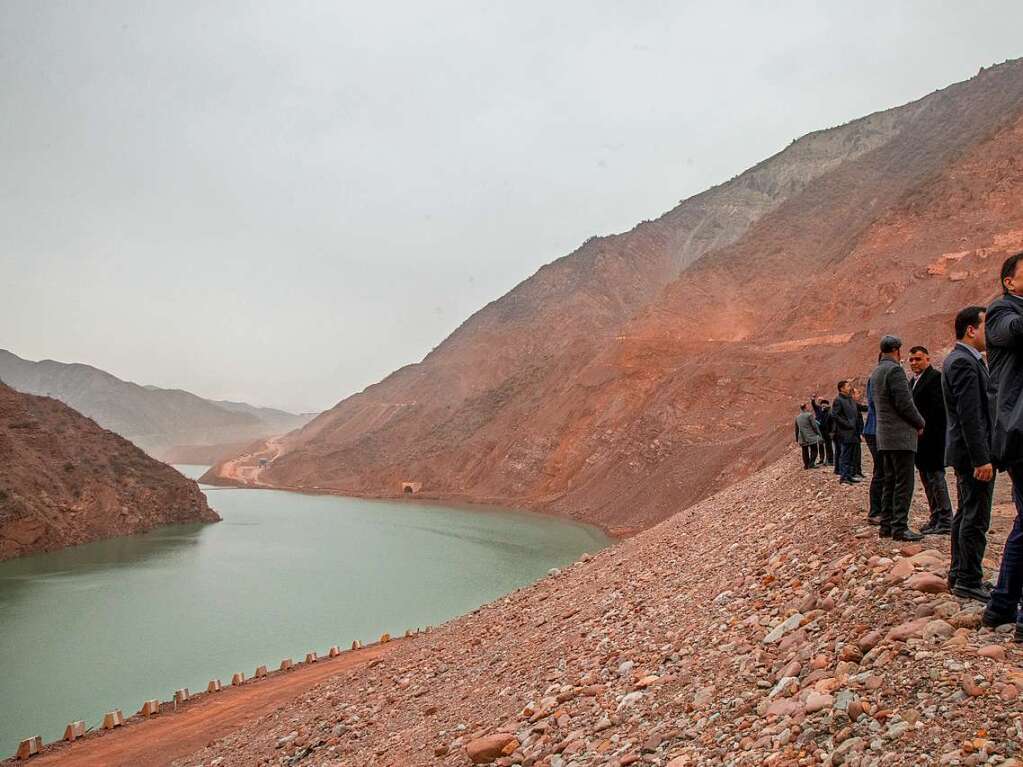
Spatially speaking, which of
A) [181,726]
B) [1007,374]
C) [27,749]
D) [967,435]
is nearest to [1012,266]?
[1007,374]

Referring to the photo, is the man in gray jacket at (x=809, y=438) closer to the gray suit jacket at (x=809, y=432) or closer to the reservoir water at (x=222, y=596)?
the gray suit jacket at (x=809, y=432)

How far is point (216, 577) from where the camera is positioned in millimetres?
32688

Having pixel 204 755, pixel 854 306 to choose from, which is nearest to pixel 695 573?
pixel 204 755

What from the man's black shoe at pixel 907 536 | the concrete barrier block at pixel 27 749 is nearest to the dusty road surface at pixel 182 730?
the concrete barrier block at pixel 27 749

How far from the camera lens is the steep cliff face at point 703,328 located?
43000 mm

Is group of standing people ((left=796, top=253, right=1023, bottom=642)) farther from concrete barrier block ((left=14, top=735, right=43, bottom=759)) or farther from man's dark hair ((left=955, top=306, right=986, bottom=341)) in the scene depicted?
concrete barrier block ((left=14, top=735, right=43, bottom=759))

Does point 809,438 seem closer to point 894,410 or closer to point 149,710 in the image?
point 894,410

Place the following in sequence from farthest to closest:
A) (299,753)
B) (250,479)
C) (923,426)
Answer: (250,479)
(299,753)
(923,426)

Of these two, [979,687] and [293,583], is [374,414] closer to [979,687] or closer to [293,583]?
[293,583]

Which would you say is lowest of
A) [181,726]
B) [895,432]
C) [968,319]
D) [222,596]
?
[222,596]

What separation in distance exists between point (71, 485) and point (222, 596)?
26.8 meters

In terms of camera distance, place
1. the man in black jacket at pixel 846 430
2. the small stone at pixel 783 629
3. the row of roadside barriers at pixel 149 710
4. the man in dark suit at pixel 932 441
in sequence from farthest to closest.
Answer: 1. the row of roadside barriers at pixel 149 710
2. the man in black jacket at pixel 846 430
3. the man in dark suit at pixel 932 441
4. the small stone at pixel 783 629

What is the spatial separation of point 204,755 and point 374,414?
3789 inches

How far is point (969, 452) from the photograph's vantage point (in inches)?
172
